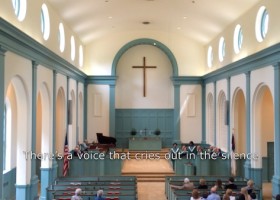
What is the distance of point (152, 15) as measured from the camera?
2312 cm

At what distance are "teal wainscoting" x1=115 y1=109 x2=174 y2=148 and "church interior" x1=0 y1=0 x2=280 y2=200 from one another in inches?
3.0

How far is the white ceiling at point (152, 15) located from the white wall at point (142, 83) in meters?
2.64

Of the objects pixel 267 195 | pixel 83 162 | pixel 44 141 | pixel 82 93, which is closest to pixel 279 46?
pixel 267 195

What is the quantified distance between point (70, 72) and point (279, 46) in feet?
39.7

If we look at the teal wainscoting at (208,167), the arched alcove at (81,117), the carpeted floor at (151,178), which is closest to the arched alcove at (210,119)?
the carpeted floor at (151,178)

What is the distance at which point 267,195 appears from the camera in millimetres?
16922

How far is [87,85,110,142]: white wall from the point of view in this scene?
92.4 ft

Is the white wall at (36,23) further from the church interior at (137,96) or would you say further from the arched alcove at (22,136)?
the arched alcove at (22,136)

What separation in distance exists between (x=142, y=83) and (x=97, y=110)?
13.4 ft

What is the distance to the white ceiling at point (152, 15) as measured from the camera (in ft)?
60.0

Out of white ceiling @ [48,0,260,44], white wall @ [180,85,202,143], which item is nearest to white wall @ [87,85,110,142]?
white ceiling @ [48,0,260,44]

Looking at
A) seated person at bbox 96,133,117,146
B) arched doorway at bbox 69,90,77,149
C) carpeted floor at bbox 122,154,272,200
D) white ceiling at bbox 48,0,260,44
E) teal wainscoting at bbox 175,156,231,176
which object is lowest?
carpeted floor at bbox 122,154,272,200

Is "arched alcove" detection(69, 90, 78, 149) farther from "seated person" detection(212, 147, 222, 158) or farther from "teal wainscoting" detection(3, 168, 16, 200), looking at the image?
"seated person" detection(212, 147, 222, 158)

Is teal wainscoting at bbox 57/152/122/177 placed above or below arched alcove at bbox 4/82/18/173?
below
